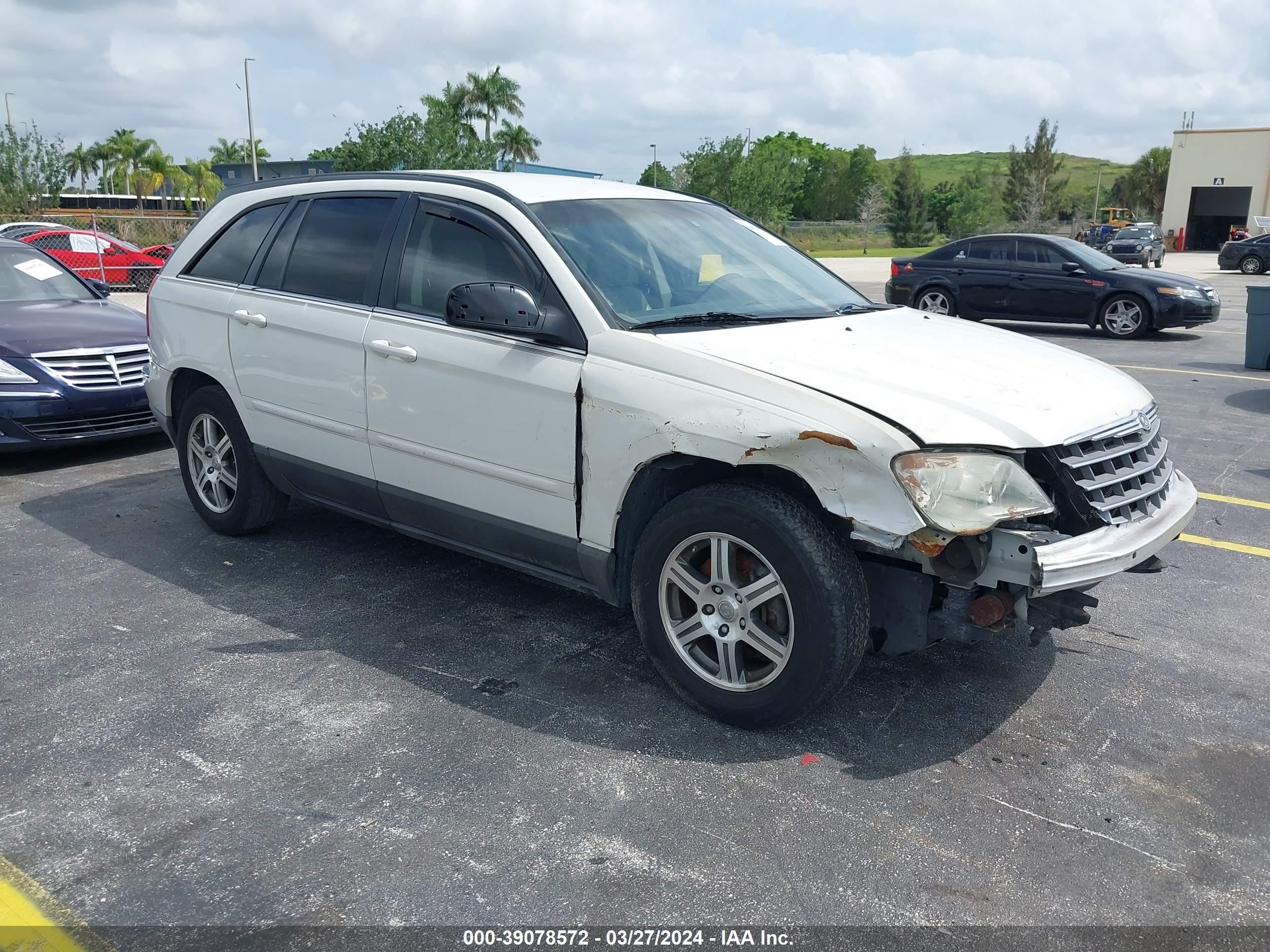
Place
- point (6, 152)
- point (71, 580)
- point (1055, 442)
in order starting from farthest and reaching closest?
point (6, 152) → point (71, 580) → point (1055, 442)

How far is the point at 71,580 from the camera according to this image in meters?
5.04

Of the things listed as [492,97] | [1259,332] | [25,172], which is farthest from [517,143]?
[1259,332]

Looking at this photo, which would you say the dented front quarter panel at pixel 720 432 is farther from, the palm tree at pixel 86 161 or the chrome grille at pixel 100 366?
the palm tree at pixel 86 161

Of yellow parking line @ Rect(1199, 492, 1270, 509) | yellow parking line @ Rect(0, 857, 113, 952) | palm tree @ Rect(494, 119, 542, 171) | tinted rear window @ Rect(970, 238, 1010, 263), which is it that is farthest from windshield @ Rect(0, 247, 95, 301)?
palm tree @ Rect(494, 119, 542, 171)

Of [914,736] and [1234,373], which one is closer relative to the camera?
[914,736]

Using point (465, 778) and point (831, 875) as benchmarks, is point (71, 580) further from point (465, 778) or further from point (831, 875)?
point (831, 875)

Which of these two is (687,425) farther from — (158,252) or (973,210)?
(973,210)

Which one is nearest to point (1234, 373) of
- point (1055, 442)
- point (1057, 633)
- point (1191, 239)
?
point (1057, 633)

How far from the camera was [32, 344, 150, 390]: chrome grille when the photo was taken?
7238 millimetres

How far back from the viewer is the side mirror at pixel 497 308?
12.3 feet

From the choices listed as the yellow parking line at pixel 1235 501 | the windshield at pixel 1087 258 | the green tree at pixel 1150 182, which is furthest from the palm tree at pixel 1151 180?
the yellow parking line at pixel 1235 501

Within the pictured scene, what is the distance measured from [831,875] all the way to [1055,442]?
146 centimetres

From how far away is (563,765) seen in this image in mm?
3348

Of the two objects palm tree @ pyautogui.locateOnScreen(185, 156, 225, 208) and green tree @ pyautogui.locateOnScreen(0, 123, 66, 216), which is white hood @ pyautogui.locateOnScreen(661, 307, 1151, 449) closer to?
green tree @ pyautogui.locateOnScreen(0, 123, 66, 216)
